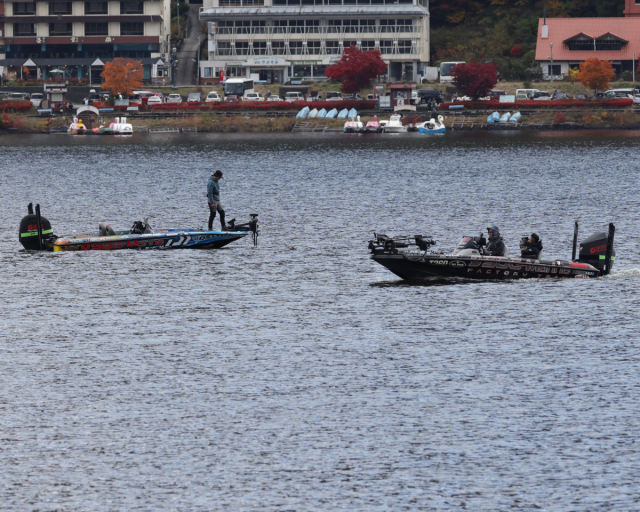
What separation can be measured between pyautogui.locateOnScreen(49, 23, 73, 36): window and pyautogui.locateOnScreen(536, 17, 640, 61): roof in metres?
83.5

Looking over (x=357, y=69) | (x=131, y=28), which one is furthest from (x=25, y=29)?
(x=357, y=69)

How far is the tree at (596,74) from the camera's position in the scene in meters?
157

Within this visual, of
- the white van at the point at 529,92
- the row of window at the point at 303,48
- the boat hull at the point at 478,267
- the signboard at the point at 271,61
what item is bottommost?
the boat hull at the point at 478,267

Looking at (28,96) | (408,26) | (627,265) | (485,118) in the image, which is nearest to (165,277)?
(627,265)

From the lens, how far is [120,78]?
170m

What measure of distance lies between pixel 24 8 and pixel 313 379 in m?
172

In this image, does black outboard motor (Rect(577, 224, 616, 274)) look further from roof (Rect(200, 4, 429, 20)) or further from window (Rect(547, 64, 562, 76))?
roof (Rect(200, 4, 429, 20))

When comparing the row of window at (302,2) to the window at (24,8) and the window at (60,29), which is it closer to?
the window at (60,29)

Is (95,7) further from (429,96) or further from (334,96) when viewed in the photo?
(429,96)

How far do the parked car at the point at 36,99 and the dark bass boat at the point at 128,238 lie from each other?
118 m

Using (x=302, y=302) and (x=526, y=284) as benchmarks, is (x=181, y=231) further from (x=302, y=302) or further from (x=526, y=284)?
(x=526, y=284)

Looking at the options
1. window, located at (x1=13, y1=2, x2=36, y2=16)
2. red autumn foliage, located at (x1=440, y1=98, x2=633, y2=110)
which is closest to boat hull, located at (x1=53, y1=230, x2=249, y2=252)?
red autumn foliage, located at (x1=440, y1=98, x2=633, y2=110)

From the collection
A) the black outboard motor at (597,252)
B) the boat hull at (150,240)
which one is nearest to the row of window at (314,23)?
the boat hull at (150,240)

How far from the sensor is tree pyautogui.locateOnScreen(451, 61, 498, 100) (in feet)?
516
